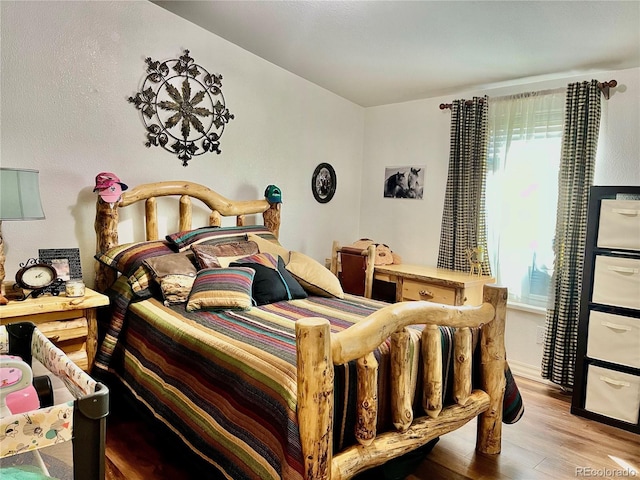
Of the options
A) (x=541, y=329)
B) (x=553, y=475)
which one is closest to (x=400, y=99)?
(x=541, y=329)

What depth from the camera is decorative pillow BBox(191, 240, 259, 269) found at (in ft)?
8.84

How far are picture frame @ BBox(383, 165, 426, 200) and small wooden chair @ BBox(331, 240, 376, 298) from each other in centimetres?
80

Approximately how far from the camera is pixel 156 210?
3047mm

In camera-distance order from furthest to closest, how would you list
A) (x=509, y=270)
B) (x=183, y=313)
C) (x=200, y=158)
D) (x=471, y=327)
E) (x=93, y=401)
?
(x=509, y=270)
(x=200, y=158)
(x=183, y=313)
(x=471, y=327)
(x=93, y=401)

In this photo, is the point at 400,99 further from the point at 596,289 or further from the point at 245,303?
the point at 245,303

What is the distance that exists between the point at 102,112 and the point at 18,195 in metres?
0.94

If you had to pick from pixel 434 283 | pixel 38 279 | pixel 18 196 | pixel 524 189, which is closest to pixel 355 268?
pixel 434 283

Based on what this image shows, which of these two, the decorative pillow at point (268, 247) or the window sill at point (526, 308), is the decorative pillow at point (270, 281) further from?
the window sill at point (526, 308)

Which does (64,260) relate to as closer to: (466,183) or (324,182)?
(324,182)

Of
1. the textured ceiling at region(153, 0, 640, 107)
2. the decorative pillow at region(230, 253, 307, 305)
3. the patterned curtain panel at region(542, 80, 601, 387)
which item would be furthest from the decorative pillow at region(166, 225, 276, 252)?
the patterned curtain panel at region(542, 80, 601, 387)

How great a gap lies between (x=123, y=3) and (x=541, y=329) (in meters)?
3.72

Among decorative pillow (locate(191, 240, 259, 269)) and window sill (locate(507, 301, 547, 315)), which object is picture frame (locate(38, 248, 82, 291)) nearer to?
decorative pillow (locate(191, 240, 259, 269))

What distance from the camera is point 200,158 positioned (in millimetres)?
3299

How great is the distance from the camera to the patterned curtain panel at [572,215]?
2.98 metres
